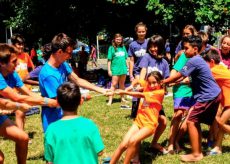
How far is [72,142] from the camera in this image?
340cm

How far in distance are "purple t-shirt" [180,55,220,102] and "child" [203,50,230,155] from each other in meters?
0.40

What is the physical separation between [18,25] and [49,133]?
51.8 feet

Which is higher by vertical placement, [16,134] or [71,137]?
[71,137]

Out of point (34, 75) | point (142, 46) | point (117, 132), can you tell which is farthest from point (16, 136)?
point (142, 46)

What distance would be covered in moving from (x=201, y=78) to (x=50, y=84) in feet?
7.15

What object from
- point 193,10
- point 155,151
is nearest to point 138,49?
point 155,151

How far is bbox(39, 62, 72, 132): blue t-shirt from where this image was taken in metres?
4.77

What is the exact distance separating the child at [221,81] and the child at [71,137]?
312 cm

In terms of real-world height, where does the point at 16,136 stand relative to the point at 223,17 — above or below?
below

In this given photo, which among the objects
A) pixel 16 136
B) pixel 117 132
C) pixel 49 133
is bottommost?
pixel 117 132

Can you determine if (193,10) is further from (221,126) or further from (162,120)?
(162,120)

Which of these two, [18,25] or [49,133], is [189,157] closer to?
Result: [49,133]

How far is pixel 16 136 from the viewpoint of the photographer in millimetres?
4773

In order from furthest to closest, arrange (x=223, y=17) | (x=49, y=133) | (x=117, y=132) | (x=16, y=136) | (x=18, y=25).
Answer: (x=18, y=25), (x=223, y=17), (x=117, y=132), (x=16, y=136), (x=49, y=133)
